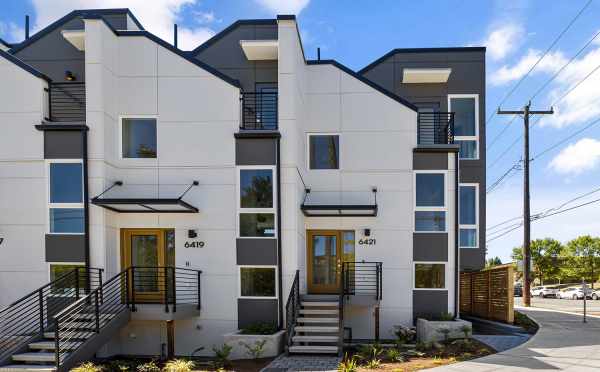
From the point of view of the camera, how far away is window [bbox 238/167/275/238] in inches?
464

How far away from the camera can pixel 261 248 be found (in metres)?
11.8

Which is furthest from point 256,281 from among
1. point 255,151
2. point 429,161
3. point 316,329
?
point 429,161

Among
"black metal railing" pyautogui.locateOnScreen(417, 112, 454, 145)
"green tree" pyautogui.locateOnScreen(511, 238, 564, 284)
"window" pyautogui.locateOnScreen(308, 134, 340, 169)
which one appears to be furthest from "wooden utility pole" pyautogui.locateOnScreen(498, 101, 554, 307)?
"green tree" pyautogui.locateOnScreen(511, 238, 564, 284)

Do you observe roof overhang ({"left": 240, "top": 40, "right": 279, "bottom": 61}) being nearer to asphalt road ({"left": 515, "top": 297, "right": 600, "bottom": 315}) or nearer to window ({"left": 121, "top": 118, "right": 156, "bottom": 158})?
window ({"left": 121, "top": 118, "right": 156, "bottom": 158})

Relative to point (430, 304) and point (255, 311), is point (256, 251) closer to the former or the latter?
point (255, 311)

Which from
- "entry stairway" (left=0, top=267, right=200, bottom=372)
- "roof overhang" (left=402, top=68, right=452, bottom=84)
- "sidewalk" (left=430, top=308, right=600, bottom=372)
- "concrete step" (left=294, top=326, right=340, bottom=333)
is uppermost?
"roof overhang" (left=402, top=68, right=452, bottom=84)

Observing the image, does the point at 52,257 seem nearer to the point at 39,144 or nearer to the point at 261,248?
the point at 39,144

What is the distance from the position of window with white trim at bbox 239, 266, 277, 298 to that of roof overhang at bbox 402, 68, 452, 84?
340 inches

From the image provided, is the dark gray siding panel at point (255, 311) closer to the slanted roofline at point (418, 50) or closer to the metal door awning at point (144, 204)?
the metal door awning at point (144, 204)

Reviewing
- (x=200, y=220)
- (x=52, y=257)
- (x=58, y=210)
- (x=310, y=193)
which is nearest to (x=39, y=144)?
(x=58, y=210)

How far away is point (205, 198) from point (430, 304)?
290 inches

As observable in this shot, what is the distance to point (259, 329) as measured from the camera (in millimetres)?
11156

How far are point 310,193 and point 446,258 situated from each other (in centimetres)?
458

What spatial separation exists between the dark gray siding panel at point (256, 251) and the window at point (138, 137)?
3.52 m
